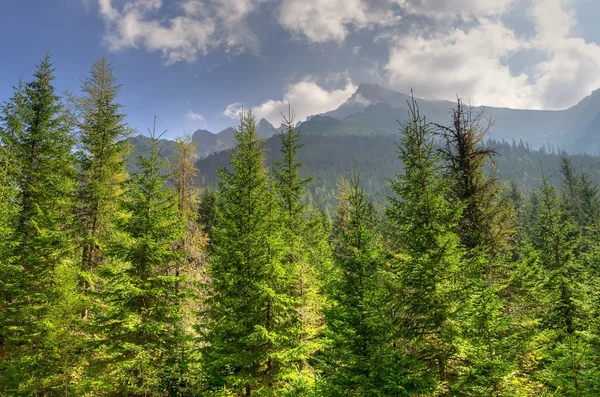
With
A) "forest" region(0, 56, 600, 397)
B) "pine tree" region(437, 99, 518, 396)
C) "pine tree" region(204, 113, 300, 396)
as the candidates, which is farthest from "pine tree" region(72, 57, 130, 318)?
"pine tree" region(437, 99, 518, 396)

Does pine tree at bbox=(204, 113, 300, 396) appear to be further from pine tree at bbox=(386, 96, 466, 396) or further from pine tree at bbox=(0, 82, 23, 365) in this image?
pine tree at bbox=(0, 82, 23, 365)

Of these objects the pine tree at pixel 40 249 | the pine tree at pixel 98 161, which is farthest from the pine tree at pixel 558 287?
the pine tree at pixel 98 161

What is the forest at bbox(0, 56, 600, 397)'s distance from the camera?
9.57 m

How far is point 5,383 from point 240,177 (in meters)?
13.4

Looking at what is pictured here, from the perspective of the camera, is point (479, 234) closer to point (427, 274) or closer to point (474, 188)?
point (474, 188)

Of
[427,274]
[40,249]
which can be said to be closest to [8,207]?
[40,249]

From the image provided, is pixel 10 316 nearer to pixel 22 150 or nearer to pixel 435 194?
pixel 22 150

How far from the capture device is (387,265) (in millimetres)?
11000

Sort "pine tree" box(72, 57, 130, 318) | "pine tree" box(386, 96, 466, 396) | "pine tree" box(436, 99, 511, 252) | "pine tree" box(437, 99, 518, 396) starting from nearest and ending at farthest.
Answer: "pine tree" box(437, 99, 518, 396) < "pine tree" box(386, 96, 466, 396) < "pine tree" box(436, 99, 511, 252) < "pine tree" box(72, 57, 130, 318)

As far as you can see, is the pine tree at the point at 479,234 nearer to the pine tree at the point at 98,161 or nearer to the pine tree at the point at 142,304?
the pine tree at the point at 142,304

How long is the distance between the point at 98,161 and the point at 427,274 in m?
19.4

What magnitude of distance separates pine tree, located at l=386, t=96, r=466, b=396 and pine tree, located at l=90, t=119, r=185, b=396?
921 cm

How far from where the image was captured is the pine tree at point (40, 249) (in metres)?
12.6

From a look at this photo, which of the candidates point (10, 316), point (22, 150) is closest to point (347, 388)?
point (10, 316)
